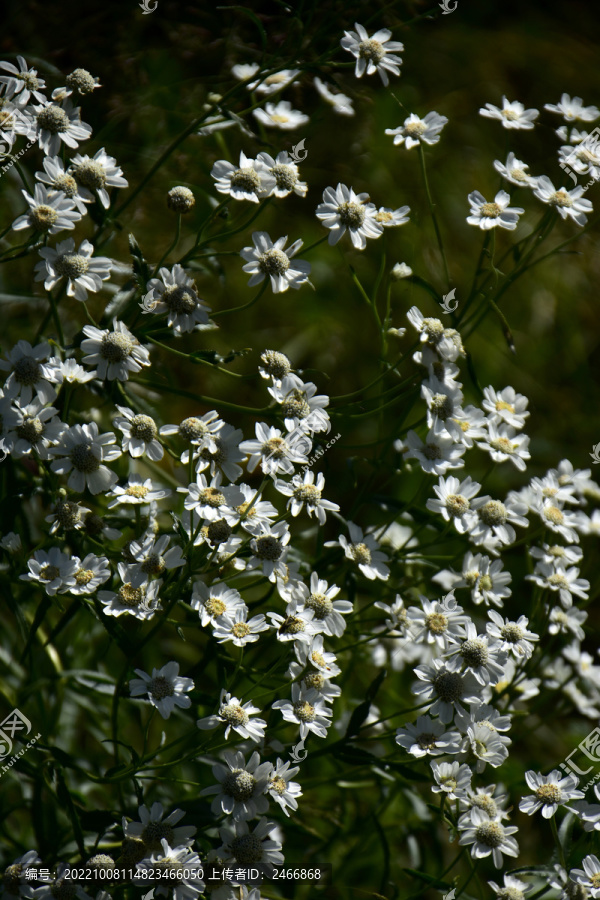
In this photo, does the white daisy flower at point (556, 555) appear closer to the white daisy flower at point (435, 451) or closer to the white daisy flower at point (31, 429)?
the white daisy flower at point (435, 451)

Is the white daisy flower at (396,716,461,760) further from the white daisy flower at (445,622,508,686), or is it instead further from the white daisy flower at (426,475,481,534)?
the white daisy flower at (426,475,481,534)

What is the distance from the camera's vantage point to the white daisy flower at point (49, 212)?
1428 millimetres

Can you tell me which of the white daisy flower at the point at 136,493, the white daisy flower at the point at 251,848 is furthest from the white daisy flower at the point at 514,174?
the white daisy flower at the point at 251,848

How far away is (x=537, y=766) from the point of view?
1.69 m

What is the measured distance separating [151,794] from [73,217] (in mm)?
1193

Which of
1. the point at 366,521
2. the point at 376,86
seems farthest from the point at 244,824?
the point at 376,86

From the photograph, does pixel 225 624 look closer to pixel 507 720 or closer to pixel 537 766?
pixel 507 720

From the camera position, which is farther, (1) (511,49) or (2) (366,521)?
(1) (511,49)

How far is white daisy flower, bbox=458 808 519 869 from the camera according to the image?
1438mm

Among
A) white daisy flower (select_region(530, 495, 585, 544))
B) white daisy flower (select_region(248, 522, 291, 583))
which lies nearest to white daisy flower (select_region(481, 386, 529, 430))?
white daisy flower (select_region(530, 495, 585, 544))

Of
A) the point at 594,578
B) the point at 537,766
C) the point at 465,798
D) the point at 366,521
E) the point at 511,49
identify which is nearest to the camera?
the point at 465,798

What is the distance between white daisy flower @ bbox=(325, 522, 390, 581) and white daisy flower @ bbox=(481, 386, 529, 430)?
1.27 ft

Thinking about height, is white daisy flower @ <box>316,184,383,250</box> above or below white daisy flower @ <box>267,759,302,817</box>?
above

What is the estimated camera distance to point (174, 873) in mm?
1271
